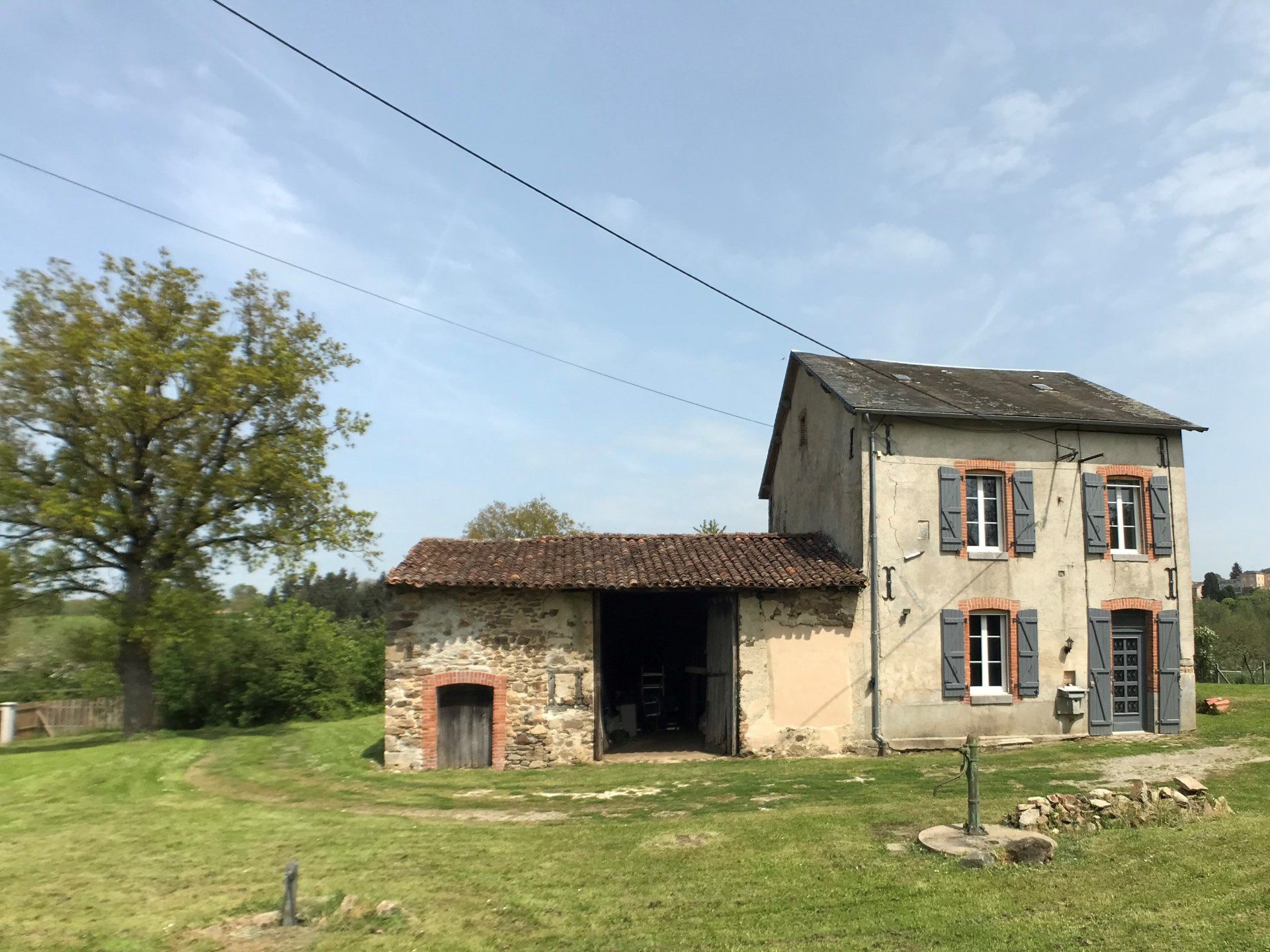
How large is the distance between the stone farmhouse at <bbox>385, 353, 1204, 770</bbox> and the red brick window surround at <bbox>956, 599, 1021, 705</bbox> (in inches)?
1.5

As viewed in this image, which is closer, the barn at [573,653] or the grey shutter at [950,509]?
the barn at [573,653]

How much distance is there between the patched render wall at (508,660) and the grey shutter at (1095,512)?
9.56m

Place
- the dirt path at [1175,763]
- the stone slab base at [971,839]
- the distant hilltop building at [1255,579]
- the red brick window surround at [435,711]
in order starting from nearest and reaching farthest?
the stone slab base at [971,839], the dirt path at [1175,763], the red brick window surround at [435,711], the distant hilltop building at [1255,579]

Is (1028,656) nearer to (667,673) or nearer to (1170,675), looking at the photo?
(1170,675)

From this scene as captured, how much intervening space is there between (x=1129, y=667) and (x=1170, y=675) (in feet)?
2.31

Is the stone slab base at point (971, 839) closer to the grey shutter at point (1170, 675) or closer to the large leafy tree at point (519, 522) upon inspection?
the grey shutter at point (1170, 675)

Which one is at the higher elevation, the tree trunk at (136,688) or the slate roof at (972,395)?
the slate roof at (972,395)

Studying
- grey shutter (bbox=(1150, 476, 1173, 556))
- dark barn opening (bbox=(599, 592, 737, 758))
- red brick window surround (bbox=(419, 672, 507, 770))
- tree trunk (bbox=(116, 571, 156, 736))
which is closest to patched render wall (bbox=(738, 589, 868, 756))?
dark barn opening (bbox=(599, 592, 737, 758))

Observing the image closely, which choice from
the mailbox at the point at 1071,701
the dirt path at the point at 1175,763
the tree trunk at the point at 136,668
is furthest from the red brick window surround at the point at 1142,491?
→ the tree trunk at the point at 136,668

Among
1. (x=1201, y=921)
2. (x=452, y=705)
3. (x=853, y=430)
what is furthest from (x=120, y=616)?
(x=1201, y=921)

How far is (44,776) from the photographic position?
13.1 meters

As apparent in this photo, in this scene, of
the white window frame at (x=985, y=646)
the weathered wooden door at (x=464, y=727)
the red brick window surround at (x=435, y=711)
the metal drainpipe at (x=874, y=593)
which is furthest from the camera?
the white window frame at (x=985, y=646)

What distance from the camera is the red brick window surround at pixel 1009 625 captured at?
1518 cm

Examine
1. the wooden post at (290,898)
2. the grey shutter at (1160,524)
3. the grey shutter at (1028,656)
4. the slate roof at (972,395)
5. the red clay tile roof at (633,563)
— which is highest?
the slate roof at (972,395)
